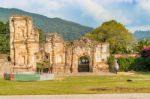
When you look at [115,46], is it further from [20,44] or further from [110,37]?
[20,44]

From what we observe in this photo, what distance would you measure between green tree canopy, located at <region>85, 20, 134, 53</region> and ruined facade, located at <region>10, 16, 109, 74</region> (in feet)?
48.7

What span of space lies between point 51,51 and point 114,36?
97.1ft

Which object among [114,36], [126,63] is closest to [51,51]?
[126,63]

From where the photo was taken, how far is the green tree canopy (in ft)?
277

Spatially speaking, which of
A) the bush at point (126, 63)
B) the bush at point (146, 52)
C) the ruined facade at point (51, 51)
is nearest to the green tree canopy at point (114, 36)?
the bush at point (146, 52)

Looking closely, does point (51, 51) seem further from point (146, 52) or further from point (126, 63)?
point (146, 52)

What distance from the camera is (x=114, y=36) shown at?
93875mm

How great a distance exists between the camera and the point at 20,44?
64500 mm

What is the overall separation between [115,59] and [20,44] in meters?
12.8

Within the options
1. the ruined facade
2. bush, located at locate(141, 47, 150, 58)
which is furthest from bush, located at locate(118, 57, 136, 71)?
the ruined facade

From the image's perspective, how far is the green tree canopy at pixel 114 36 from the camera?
84500 mm

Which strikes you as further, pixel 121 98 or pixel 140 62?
pixel 140 62

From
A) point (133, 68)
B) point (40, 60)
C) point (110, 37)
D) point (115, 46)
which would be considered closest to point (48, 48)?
point (40, 60)

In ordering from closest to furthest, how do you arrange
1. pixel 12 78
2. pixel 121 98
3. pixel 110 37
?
pixel 121 98 → pixel 12 78 → pixel 110 37
